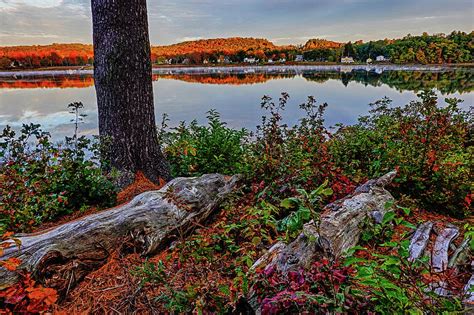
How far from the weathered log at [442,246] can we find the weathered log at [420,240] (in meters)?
0.08

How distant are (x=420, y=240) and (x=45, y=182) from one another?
149 inches

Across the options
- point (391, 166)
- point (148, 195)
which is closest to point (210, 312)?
point (148, 195)

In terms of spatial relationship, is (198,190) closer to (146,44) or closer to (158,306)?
(158,306)

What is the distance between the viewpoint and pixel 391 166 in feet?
12.2

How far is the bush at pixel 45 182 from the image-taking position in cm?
326

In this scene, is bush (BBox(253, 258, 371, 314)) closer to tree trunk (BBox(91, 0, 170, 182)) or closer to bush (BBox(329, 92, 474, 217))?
bush (BBox(329, 92, 474, 217))

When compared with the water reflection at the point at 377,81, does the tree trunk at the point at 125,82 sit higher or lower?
lower

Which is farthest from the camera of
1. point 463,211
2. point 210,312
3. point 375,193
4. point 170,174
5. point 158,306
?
point 170,174

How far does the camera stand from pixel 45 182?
3520mm

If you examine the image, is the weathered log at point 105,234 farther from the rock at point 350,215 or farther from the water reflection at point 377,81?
the water reflection at point 377,81

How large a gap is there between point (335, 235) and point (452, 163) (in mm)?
1989

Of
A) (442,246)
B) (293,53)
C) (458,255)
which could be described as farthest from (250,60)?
(458,255)

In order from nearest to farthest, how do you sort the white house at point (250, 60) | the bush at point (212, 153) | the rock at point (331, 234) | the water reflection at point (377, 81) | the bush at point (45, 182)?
the rock at point (331, 234) < the bush at point (45, 182) < the bush at point (212, 153) < the water reflection at point (377, 81) < the white house at point (250, 60)

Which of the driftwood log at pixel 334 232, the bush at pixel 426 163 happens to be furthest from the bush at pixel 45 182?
the bush at pixel 426 163
